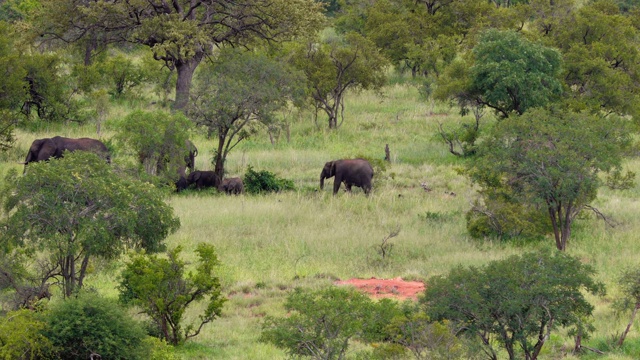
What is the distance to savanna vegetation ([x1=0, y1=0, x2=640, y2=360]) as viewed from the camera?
46.3 ft

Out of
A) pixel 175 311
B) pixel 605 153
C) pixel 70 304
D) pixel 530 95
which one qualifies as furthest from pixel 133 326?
pixel 530 95

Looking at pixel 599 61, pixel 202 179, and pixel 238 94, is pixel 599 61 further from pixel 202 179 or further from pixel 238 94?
pixel 202 179

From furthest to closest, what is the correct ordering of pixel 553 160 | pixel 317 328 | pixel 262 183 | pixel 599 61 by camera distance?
pixel 599 61 < pixel 262 183 < pixel 553 160 < pixel 317 328

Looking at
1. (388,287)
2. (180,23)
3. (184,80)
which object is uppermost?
(180,23)

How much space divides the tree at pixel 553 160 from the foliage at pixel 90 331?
10346 mm

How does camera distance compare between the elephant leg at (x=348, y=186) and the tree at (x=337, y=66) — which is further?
the tree at (x=337, y=66)

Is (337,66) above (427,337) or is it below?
above

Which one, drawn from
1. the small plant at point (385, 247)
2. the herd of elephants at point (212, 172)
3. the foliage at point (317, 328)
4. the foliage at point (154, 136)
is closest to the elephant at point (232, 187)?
the herd of elephants at point (212, 172)

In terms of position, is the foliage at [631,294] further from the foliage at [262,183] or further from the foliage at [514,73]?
the foliage at [514,73]

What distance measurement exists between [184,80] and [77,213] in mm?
16216

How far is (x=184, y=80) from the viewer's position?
1232 inches

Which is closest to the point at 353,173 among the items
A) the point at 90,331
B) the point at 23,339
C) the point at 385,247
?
the point at 385,247

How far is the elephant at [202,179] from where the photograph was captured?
28969mm

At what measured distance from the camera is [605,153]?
2183 centimetres
